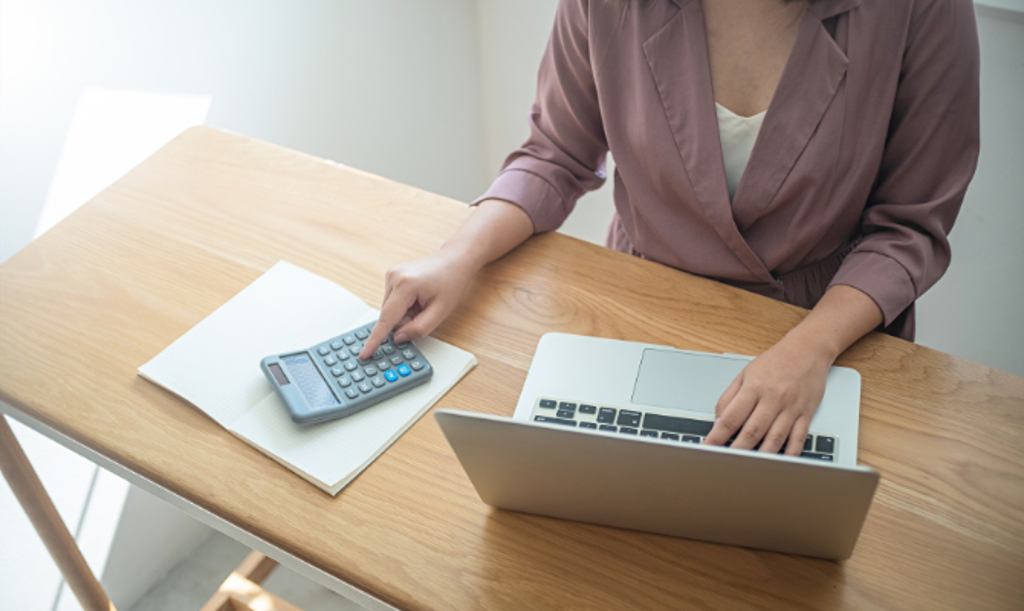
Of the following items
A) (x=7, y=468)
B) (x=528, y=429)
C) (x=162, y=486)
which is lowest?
(x=7, y=468)

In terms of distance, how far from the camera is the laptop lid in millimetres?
519

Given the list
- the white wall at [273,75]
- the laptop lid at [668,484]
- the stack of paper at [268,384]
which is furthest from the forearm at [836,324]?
the white wall at [273,75]

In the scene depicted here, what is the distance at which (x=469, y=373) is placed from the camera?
2.69ft

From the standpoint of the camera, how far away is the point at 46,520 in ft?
3.57

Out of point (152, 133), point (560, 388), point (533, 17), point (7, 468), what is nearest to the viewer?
point (560, 388)

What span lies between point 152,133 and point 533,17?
35.9 inches

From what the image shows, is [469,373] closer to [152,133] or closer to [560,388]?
[560,388]

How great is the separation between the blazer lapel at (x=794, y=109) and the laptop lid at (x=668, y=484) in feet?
1.40

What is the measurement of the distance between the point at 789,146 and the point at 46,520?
3.69 ft

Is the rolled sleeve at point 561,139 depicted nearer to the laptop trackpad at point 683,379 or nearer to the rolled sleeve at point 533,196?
the rolled sleeve at point 533,196

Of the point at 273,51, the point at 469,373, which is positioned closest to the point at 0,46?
the point at 273,51

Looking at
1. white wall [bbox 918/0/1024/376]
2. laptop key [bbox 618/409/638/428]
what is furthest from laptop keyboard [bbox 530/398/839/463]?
white wall [bbox 918/0/1024/376]

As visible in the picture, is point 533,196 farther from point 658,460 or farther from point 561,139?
point 658,460

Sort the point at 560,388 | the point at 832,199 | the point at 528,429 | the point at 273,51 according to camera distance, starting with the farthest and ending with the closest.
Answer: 1. the point at 273,51
2. the point at 832,199
3. the point at 560,388
4. the point at 528,429
